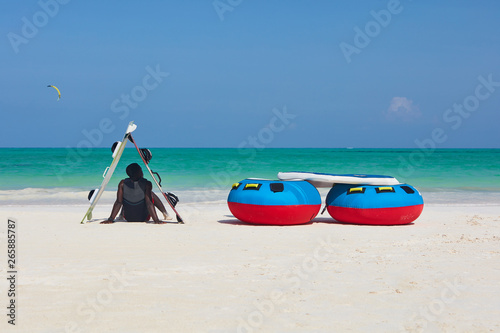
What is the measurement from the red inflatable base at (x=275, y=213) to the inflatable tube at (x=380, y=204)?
578mm

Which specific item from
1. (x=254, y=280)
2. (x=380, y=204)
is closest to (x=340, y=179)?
(x=380, y=204)

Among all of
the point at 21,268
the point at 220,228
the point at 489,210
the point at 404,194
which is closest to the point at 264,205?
the point at 220,228

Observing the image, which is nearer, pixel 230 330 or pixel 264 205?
pixel 230 330

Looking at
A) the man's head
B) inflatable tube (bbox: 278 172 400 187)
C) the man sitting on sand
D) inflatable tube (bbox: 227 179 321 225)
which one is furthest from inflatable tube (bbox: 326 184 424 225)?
the man's head

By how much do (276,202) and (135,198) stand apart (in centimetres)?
243

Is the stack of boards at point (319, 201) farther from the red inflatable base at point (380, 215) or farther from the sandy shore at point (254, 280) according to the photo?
the sandy shore at point (254, 280)

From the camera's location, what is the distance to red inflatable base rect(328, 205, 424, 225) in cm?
897

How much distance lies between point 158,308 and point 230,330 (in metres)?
0.71

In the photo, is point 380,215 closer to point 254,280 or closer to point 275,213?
point 275,213

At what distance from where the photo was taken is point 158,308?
4.24 meters

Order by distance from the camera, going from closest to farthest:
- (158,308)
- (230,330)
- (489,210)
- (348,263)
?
(230,330) → (158,308) → (348,263) → (489,210)

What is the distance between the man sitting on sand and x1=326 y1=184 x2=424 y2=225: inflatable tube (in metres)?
3.17

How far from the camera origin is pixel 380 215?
29.5ft

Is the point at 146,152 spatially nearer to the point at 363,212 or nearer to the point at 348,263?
the point at 363,212
